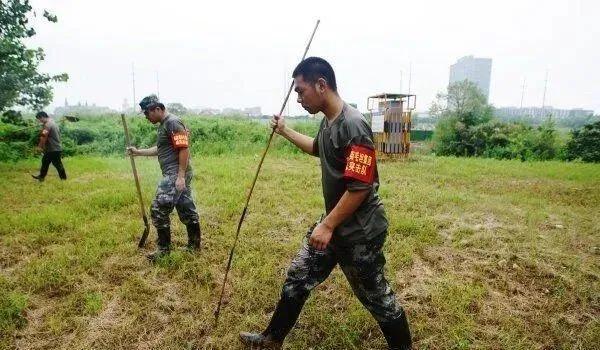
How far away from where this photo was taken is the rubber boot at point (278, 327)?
114 inches

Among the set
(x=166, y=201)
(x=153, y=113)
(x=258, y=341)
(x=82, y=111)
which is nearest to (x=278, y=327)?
(x=258, y=341)

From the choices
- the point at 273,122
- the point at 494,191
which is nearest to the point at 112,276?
the point at 273,122

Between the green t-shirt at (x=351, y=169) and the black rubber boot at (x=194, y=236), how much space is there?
8.90ft

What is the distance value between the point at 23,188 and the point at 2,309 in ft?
20.3

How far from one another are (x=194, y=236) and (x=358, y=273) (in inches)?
115

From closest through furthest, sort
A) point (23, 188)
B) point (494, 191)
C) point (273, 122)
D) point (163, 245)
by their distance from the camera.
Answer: point (273, 122)
point (163, 245)
point (23, 188)
point (494, 191)

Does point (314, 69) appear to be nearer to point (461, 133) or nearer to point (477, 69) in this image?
point (461, 133)

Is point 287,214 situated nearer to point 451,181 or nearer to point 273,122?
point 273,122

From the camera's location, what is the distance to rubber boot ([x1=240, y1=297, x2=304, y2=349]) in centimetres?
289

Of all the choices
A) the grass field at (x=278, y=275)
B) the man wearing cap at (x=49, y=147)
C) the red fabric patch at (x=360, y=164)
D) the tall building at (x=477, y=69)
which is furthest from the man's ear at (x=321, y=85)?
the tall building at (x=477, y=69)

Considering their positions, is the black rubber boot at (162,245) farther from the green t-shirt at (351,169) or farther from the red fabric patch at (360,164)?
the red fabric patch at (360,164)

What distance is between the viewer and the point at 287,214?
6816 millimetres

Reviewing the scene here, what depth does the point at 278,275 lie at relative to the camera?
4473mm

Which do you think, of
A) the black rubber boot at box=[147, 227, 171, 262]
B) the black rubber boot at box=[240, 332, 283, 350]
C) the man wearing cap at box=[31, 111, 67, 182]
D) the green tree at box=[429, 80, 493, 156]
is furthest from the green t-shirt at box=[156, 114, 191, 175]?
the green tree at box=[429, 80, 493, 156]
